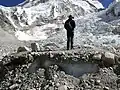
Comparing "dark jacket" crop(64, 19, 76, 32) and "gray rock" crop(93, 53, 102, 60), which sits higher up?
"dark jacket" crop(64, 19, 76, 32)

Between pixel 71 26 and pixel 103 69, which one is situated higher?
pixel 71 26

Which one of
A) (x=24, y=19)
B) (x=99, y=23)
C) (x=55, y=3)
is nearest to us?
(x=99, y=23)

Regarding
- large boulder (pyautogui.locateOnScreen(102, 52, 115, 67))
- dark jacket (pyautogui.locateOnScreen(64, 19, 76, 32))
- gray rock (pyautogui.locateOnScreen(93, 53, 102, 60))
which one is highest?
dark jacket (pyautogui.locateOnScreen(64, 19, 76, 32))

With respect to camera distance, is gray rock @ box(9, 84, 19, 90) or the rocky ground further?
gray rock @ box(9, 84, 19, 90)

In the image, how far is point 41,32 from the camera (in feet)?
180

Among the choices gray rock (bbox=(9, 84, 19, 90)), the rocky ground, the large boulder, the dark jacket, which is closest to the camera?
the rocky ground

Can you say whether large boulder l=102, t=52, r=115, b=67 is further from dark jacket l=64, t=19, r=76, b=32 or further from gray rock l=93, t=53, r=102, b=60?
dark jacket l=64, t=19, r=76, b=32

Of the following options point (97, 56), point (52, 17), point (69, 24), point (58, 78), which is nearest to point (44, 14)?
point (52, 17)

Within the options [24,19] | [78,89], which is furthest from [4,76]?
[24,19]

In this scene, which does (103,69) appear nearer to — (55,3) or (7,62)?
(7,62)

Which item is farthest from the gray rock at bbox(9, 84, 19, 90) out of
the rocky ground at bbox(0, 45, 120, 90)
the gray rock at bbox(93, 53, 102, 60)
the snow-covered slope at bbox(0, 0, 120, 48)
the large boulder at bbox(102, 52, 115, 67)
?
the snow-covered slope at bbox(0, 0, 120, 48)

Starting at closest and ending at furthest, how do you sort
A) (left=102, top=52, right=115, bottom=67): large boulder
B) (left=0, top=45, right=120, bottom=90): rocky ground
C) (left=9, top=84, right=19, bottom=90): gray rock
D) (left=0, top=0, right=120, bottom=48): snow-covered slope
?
(left=0, top=45, right=120, bottom=90): rocky ground
(left=9, top=84, right=19, bottom=90): gray rock
(left=102, top=52, right=115, bottom=67): large boulder
(left=0, top=0, right=120, bottom=48): snow-covered slope

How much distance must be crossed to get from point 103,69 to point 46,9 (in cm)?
5692

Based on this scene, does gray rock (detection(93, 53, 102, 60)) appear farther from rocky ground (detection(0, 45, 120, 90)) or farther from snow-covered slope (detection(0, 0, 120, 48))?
snow-covered slope (detection(0, 0, 120, 48))
